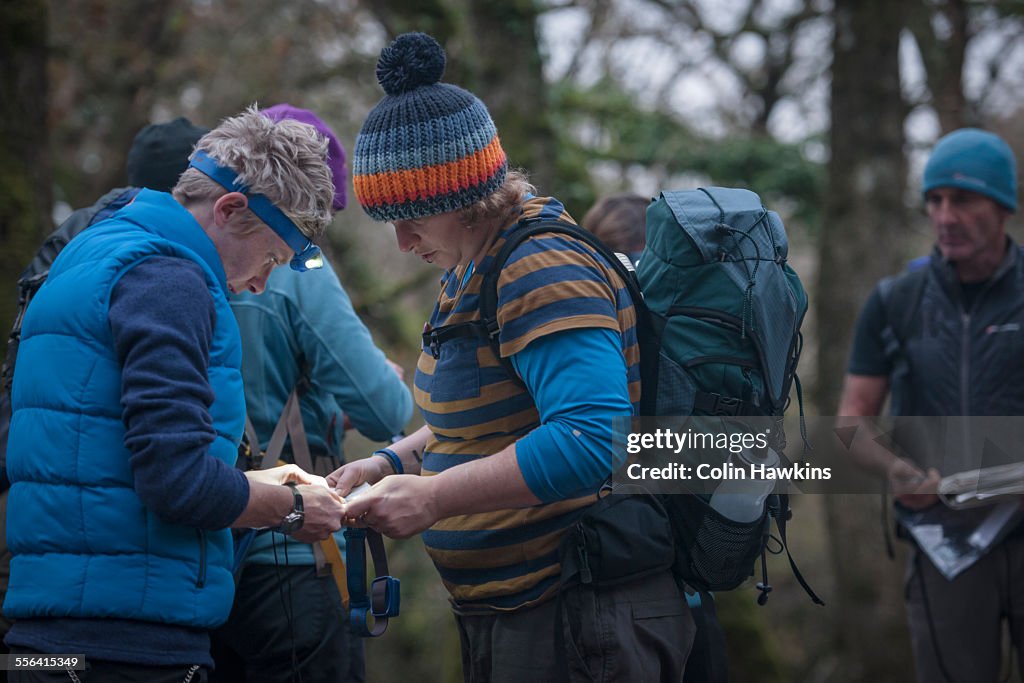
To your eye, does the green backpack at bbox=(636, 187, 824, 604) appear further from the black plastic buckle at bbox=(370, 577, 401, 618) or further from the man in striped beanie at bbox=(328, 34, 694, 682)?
the black plastic buckle at bbox=(370, 577, 401, 618)

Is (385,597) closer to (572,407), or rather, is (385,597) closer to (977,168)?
(572,407)

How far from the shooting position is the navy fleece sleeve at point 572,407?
1955 millimetres

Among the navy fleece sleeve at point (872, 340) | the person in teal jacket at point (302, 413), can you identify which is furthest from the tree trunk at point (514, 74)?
the person in teal jacket at point (302, 413)

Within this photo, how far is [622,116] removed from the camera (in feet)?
32.3

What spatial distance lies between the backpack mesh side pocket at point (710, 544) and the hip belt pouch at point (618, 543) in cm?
4

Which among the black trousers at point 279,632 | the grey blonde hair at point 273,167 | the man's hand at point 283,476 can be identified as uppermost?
the grey blonde hair at point 273,167

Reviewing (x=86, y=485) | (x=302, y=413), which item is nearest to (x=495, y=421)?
(x=86, y=485)

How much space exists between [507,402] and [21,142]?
3.11 meters

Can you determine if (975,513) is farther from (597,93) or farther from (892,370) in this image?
(597,93)

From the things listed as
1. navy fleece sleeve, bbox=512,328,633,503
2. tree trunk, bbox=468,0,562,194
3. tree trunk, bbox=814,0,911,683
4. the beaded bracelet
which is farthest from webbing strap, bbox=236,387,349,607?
tree trunk, bbox=814,0,911,683

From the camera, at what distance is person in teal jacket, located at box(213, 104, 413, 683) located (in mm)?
2775

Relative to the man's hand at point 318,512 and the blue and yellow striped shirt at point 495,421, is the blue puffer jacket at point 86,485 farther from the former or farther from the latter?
the blue and yellow striped shirt at point 495,421

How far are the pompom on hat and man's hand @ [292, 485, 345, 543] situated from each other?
617 millimetres

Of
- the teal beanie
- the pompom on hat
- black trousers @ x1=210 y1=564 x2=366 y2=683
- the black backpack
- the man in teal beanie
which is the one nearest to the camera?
the pompom on hat
